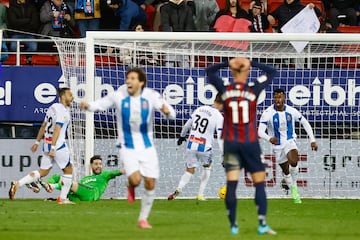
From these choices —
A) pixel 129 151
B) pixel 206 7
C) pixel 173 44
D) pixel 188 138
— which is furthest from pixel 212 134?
pixel 129 151

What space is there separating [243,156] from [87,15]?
13174 millimetres

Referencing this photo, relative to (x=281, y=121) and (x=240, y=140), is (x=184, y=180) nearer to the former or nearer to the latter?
(x=281, y=121)

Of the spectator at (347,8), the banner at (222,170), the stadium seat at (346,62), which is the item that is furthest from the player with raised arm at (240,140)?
the spectator at (347,8)

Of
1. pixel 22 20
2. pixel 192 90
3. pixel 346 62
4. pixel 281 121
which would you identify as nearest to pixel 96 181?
pixel 192 90

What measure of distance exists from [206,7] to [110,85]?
11.1ft

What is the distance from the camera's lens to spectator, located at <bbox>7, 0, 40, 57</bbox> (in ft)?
92.5

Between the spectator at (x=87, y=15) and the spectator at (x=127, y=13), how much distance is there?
462mm

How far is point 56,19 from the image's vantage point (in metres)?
28.3


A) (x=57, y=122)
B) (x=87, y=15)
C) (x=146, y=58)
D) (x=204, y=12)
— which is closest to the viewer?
(x=57, y=122)

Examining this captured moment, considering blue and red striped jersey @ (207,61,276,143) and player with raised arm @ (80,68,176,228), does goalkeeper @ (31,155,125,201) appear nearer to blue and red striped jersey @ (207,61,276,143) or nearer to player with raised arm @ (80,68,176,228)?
player with raised arm @ (80,68,176,228)

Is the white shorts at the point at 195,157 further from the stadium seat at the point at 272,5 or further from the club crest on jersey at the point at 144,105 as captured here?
the club crest on jersey at the point at 144,105

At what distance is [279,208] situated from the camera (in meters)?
22.6

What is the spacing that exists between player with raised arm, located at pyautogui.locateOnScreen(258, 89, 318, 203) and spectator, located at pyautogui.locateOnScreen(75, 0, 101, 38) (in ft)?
16.1

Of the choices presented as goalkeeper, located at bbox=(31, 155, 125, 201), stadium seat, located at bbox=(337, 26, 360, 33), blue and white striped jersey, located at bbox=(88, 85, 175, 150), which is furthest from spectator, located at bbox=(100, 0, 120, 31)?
blue and white striped jersey, located at bbox=(88, 85, 175, 150)
